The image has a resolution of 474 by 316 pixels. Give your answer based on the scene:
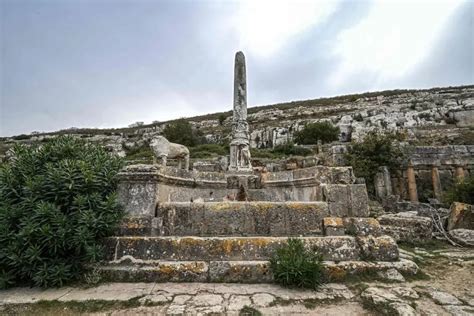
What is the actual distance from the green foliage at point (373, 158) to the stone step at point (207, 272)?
14062 millimetres

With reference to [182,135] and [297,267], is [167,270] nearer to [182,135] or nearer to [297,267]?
[297,267]

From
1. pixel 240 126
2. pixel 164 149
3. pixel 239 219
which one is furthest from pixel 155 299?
pixel 240 126

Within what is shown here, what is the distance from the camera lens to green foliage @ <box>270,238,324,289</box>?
9.84ft

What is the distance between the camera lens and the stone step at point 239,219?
4059 mm

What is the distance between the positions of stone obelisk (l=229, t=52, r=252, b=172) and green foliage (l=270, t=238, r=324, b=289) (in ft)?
14.1

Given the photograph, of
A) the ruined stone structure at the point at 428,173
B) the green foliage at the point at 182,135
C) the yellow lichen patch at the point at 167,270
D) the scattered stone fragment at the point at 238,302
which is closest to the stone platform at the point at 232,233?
the yellow lichen patch at the point at 167,270

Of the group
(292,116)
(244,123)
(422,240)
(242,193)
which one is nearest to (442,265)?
(422,240)

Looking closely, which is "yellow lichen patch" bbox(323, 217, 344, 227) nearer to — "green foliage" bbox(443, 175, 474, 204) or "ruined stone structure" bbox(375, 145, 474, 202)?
"green foliage" bbox(443, 175, 474, 204)

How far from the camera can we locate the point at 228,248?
356 cm

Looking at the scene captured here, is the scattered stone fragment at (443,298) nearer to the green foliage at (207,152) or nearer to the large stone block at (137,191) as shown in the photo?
the large stone block at (137,191)

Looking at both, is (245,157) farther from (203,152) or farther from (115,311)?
(203,152)

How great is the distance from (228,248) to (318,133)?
99.9 ft

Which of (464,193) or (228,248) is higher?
(464,193)

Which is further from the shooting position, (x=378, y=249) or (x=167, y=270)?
(x=378, y=249)
